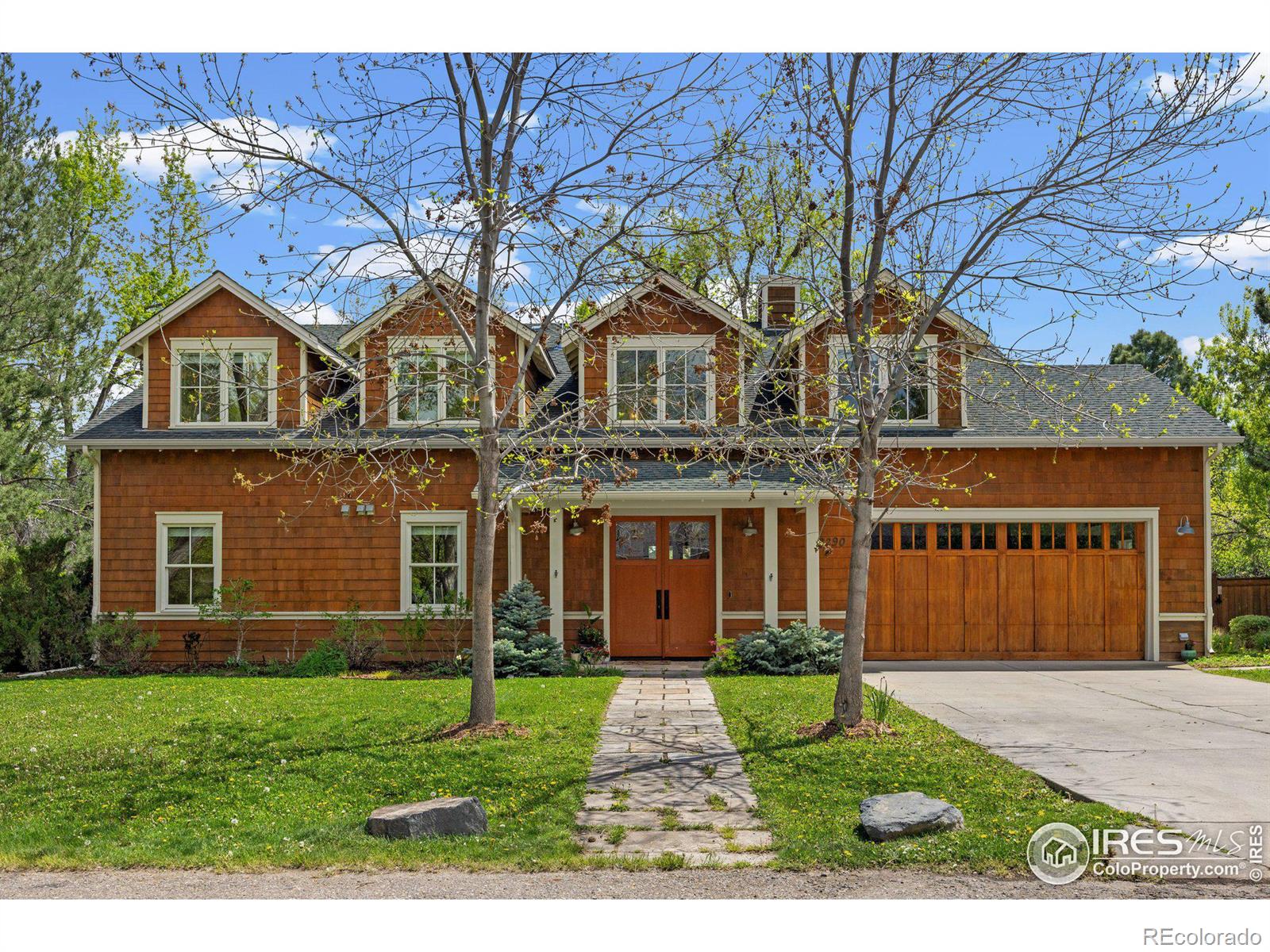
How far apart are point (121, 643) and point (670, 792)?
11745 millimetres

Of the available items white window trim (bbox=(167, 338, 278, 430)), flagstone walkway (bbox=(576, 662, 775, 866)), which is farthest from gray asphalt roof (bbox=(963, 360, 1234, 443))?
white window trim (bbox=(167, 338, 278, 430))

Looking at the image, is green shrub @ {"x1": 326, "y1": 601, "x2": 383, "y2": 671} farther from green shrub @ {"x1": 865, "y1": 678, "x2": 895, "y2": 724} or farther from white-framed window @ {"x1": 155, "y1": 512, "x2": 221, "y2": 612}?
green shrub @ {"x1": 865, "y1": 678, "x2": 895, "y2": 724}

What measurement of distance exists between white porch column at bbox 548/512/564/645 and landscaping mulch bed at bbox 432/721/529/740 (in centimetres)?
631

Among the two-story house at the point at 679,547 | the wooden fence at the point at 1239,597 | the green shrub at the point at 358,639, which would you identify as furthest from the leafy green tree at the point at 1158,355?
the green shrub at the point at 358,639

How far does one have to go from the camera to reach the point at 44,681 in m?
15.1

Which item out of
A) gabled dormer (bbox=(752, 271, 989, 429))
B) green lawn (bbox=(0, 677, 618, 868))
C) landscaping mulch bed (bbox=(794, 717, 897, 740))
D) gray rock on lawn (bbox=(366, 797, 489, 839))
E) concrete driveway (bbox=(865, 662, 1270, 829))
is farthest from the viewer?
gabled dormer (bbox=(752, 271, 989, 429))

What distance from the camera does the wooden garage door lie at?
1714 centimetres

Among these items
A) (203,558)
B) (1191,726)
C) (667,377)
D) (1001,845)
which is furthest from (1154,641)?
(203,558)

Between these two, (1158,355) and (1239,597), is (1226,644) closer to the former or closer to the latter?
(1239,597)

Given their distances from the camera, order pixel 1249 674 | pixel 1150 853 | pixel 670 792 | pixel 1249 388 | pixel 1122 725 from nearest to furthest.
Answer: pixel 1150 853
pixel 670 792
pixel 1122 725
pixel 1249 674
pixel 1249 388

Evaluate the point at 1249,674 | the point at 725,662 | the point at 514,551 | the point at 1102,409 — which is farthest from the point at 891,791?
the point at 1102,409

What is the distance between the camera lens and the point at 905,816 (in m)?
6.74
